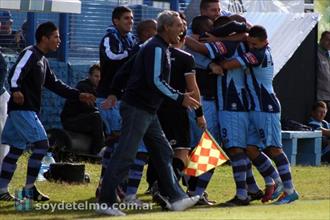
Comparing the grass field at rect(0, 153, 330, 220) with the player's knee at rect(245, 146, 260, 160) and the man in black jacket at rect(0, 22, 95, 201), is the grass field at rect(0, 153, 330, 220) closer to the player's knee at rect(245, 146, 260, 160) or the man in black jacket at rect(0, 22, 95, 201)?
the man in black jacket at rect(0, 22, 95, 201)

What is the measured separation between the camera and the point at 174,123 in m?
12.5

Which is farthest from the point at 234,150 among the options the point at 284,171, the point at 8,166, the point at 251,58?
the point at 8,166

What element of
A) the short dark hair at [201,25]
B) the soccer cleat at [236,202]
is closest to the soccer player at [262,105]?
the soccer cleat at [236,202]

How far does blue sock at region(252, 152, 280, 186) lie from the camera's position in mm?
12865

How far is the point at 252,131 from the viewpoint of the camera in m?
12.7

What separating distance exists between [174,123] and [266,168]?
125cm

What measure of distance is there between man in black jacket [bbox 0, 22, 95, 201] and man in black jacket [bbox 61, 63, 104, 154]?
4571 millimetres

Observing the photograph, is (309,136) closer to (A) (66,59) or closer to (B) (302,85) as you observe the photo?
(B) (302,85)

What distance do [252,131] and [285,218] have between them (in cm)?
238

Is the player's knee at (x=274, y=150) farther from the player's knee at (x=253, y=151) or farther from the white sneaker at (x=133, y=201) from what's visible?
the white sneaker at (x=133, y=201)

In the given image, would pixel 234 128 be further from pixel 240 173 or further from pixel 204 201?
pixel 204 201

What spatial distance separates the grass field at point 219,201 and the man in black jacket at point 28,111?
1.09 feet

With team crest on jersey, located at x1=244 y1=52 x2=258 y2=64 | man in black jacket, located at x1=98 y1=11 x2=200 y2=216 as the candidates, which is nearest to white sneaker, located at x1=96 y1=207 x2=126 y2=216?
man in black jacket, located at x1=98 y1=11 x2=200 y2=216

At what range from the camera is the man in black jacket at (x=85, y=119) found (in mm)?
17391
